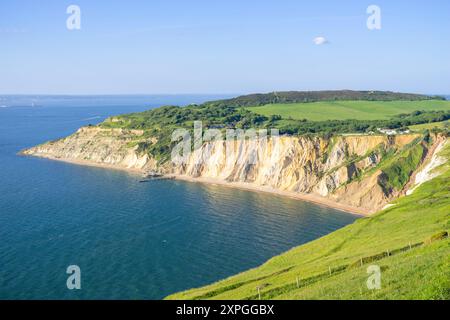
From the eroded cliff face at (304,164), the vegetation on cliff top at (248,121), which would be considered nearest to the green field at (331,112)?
the vegetation on cliff top at (248,121)

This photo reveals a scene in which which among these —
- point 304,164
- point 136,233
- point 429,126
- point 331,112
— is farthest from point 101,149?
point 429,126

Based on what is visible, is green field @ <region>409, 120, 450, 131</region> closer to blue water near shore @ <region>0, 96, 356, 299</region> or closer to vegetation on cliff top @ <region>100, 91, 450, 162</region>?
vegetation on cliff top @ <region>100, 91, 450, 162</region>

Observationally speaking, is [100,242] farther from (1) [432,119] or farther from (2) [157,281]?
(1) [432,119]

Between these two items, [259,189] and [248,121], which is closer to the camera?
[259,189]

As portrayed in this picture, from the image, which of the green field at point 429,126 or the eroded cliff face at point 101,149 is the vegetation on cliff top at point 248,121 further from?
the green field at point 429,126

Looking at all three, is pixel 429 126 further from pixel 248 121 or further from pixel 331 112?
pixel 248 121

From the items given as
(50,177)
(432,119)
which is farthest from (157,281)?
(432,119)
